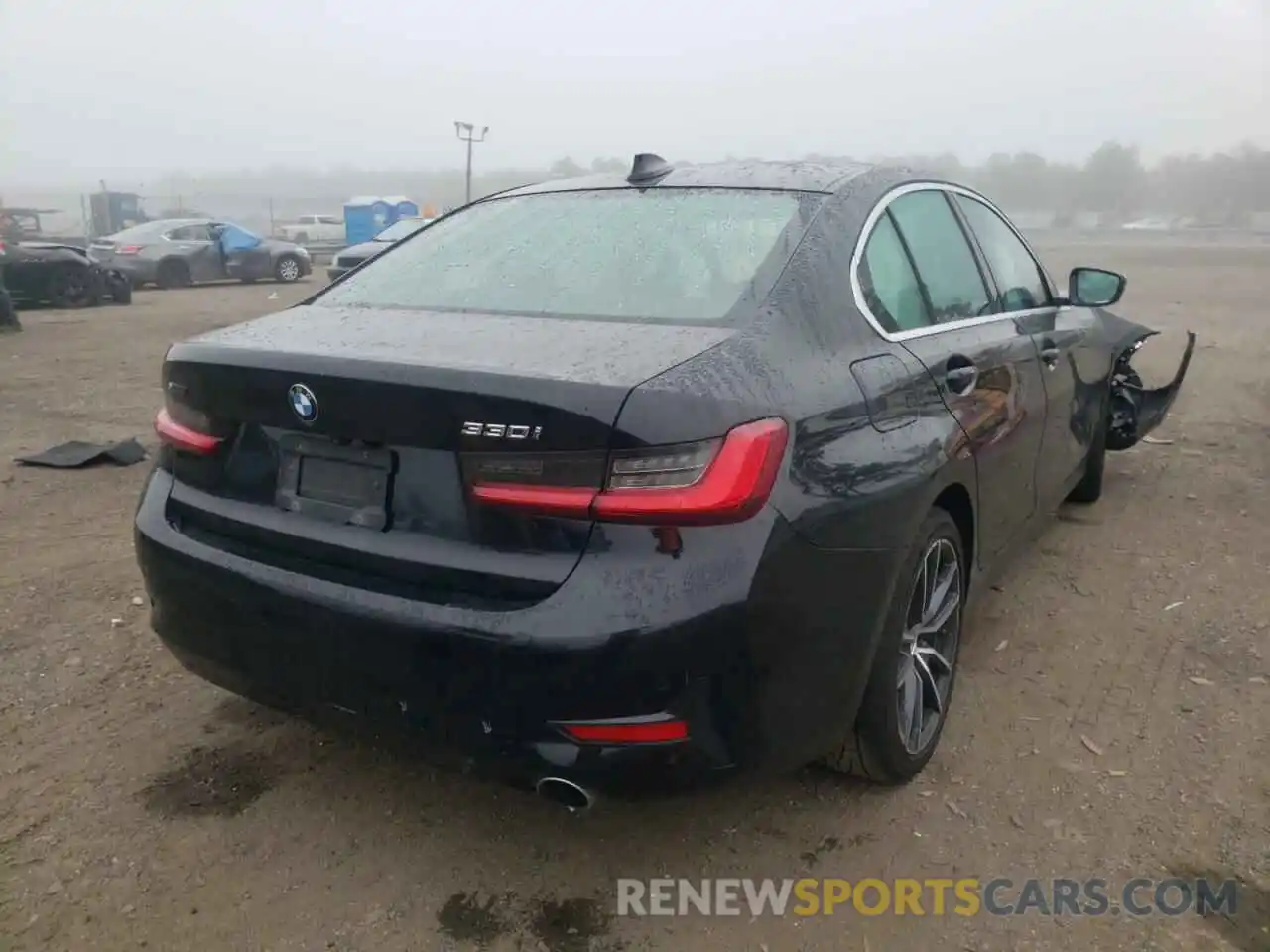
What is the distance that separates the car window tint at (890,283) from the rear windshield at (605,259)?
0.21m

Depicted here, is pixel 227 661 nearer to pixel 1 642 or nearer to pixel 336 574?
pixel 336 574

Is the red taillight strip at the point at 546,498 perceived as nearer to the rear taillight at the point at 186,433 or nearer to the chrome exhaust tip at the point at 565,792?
the chrome exhaust tip at the point at 565,792

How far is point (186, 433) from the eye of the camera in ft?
8.15

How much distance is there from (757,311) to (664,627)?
31.8 inches

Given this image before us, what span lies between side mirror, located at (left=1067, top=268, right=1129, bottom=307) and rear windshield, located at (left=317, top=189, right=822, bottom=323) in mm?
1943

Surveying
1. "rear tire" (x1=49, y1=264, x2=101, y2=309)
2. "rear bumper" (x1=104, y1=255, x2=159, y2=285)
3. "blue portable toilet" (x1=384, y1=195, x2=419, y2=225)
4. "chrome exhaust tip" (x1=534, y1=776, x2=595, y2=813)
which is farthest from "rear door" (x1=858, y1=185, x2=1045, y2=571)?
"blue portable toilet" (x1=384, y1=195, x2=419, y2=225)

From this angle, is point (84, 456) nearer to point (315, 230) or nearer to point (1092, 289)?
point (1092, 289)

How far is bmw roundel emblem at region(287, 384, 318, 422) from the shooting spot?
2.16 meters

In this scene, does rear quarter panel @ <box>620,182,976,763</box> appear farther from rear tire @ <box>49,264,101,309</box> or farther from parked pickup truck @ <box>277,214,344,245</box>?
parked pickup truck @ <box>277,214,344,245</box>

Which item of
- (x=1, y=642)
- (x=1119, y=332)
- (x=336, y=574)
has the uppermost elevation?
(x=1119, y=332)

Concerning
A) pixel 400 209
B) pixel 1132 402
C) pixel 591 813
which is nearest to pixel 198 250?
pixel 400 209

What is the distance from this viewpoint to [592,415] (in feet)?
6.31

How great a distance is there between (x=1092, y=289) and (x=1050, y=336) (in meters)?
0.61

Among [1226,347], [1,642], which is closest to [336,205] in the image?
[1226,347]
